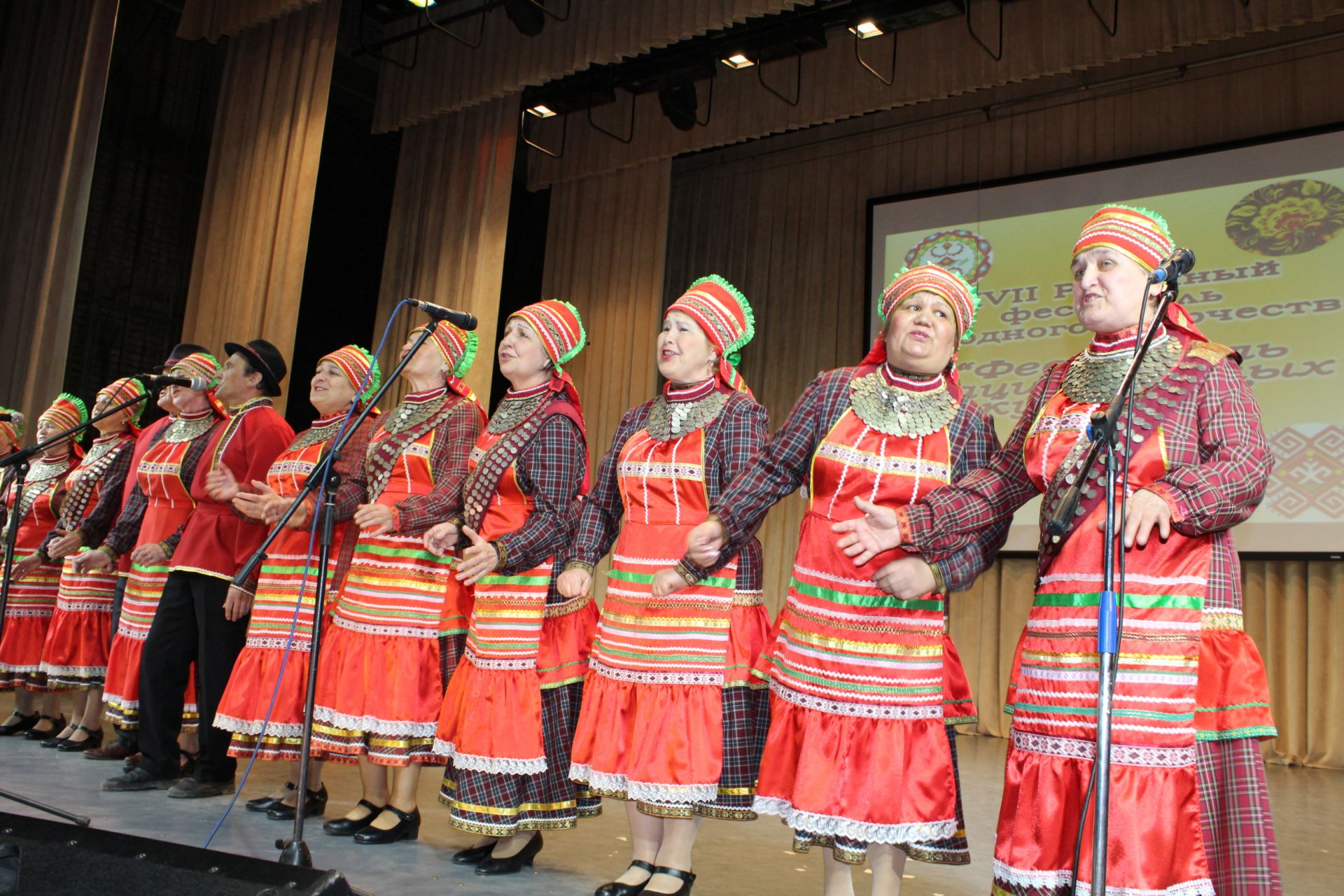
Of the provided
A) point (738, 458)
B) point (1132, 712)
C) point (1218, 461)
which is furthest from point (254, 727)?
point (1218, 461)

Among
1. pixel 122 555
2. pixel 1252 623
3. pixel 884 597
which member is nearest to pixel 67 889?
pixel 884 597

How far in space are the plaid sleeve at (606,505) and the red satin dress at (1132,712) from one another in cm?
128

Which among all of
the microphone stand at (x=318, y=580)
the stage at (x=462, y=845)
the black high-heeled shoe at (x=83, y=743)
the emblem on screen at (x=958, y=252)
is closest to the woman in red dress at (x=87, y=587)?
the black high-heeled shoe at (x=83, y=743)

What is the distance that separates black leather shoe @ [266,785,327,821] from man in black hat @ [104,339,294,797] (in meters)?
0.38

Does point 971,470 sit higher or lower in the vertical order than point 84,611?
higher

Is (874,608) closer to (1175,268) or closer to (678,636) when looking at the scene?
(678,636)

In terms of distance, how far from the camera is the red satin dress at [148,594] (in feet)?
13.6

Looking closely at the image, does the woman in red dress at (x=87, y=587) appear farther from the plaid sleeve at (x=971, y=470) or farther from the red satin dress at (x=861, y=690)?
the plaid sleeve at (x=971, y=470)

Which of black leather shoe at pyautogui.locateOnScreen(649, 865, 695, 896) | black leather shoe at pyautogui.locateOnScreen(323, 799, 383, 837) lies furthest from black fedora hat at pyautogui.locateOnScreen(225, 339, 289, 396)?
black leather shoe at pyautogui.locateOnScreen(649, 865, 695, 896)

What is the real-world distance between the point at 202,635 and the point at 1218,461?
11.0 feet

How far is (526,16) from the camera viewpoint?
751cm

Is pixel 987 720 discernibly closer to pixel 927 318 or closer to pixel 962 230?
pixel 962 230

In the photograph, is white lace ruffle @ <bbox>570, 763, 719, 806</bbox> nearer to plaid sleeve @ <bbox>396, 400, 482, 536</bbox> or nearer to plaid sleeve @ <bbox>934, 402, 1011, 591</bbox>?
plaid sleeve @ <bbox>934, 402, 1011, 591</bbox>

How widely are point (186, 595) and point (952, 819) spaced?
2907 millimetres
